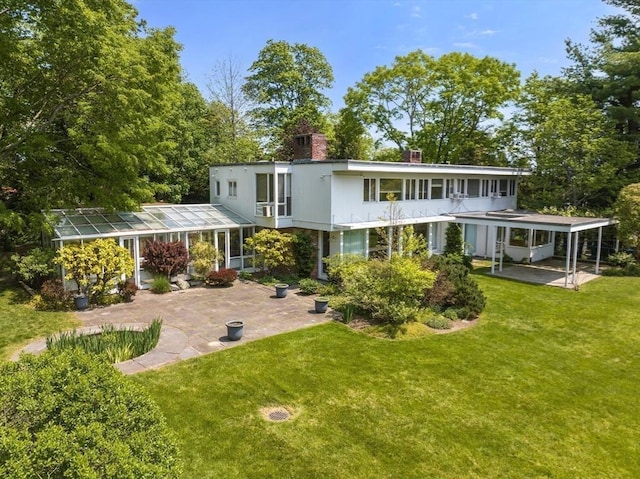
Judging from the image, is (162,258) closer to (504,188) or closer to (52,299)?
(52,299)

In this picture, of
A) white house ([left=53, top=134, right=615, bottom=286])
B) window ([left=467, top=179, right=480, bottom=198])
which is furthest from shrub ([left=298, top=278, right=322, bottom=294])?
window ([left=467, top=179, right=480, bottom=198])

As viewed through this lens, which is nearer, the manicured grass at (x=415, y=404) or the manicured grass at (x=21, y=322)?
the manicured grass at (x=415, y=404)

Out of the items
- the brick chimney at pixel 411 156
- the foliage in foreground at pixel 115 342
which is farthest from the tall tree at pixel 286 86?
the foliage in foreground at pixel 115 342

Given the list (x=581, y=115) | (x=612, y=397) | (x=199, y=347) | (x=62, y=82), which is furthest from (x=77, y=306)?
(x=581, y=115)

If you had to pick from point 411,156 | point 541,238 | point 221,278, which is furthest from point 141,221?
point 541,238

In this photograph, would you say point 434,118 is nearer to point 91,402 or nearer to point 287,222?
point 287,222

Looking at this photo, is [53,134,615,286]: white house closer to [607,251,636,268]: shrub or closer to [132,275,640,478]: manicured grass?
[607,251,636,268]: shrub

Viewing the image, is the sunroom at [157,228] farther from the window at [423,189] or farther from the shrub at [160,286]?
the window at [423,189]
